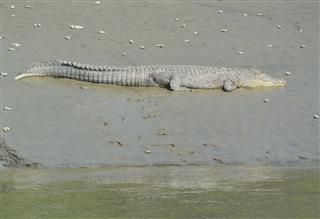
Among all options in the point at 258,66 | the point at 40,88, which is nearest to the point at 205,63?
the point at 258,66

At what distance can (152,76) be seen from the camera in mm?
11062

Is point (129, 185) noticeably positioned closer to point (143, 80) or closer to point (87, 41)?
point (143, 80)

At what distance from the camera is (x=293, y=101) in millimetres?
10406

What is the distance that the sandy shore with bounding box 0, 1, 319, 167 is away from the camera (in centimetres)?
860

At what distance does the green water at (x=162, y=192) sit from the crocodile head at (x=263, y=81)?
3.15 meters

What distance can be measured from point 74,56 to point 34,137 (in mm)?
3741

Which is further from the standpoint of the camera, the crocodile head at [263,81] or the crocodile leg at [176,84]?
the crocodile head at [263,81]

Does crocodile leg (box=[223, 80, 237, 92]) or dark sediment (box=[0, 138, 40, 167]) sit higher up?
dark sediment (box=[0, 138, 40, 167])

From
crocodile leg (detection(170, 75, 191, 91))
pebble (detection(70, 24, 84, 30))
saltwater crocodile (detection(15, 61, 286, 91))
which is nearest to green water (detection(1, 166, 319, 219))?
crocodile leg (detection(170, 75, 191, 91))

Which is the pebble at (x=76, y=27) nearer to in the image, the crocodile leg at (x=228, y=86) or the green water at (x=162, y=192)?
the crocodile leg at (x=228, y=86)

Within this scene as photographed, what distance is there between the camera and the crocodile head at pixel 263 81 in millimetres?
11055

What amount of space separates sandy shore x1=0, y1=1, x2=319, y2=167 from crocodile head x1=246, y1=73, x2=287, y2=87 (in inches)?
5.4

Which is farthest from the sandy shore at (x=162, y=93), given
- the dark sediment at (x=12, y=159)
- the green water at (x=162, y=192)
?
the green water at (x=162, y=192)

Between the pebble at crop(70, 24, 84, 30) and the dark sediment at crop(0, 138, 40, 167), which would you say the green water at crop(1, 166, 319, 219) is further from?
the pebble at crop(70, 24, 84, 30)
